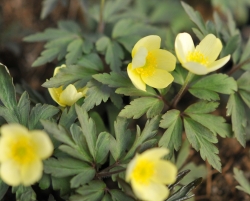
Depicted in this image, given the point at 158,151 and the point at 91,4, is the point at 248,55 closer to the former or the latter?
the point at 158,151

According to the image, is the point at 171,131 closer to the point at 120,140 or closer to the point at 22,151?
the point at 120,140

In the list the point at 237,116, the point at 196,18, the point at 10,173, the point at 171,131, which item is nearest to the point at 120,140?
the point at 171,131

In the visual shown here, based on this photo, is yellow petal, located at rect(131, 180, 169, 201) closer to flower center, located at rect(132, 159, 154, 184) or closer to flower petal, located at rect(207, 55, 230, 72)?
flower center, located at rect(132, 159, 154, 184)

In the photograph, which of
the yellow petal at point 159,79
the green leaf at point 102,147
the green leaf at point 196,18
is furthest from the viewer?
the green leaf at point 196,18

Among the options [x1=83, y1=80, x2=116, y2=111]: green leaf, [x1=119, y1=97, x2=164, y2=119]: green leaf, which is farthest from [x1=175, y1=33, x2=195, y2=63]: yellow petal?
[x1=83, y1=80, x2=116, y2=111]: green leaf

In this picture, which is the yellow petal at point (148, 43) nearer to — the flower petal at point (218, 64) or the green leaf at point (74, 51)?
the flower petal at point (218, 64)

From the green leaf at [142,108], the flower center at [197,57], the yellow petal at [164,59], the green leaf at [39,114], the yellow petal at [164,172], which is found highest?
the flower center at [197,57]

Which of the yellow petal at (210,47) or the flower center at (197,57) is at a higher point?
the yellow petal at (210,47)

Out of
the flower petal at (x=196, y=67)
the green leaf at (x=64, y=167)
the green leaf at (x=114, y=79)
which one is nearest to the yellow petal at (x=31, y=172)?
the green leaf at (x=64, y=167)
